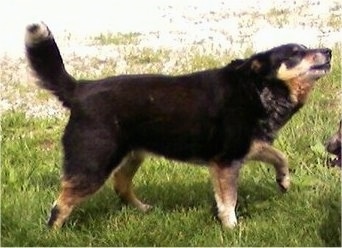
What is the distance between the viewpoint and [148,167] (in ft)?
19.8

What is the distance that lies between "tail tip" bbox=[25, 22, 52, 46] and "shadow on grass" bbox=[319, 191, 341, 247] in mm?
2277

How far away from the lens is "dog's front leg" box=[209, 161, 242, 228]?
516cm

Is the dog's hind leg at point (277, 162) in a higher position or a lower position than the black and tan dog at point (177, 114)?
lower

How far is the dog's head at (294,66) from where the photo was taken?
5312 mm

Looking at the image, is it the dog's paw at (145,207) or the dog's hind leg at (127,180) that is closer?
the dog's paw at (145,207)

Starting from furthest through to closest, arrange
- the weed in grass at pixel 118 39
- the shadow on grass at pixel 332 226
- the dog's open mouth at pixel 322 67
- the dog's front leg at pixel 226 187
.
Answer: the weed in grass at pixel 118 39 → the dog's open mouth at pixel 322 67 → the dog's front leg at pixel 226 187 → the shadow on grass at pixel 332 226

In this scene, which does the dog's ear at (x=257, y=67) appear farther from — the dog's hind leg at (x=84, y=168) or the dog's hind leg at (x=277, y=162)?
the dog's hind leg at (x=84, y=168)

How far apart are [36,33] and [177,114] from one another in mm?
1138

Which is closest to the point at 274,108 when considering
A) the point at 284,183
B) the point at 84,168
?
the point at 284,183

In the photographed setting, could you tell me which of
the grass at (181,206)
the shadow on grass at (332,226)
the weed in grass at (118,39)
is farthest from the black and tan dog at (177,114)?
the weed in grass at (118,39)

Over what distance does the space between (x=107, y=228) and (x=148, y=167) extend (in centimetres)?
110

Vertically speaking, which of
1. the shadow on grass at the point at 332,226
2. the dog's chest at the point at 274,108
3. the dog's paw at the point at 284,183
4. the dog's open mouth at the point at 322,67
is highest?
the dog's open mouth at the point at 322,67

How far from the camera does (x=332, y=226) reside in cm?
463

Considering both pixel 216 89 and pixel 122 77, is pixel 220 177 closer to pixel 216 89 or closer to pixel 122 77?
pixel 216 89
